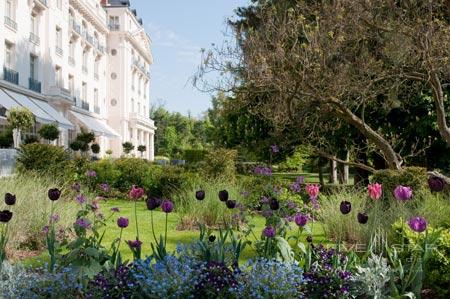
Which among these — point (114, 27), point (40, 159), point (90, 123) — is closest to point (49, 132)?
point (40, 159)

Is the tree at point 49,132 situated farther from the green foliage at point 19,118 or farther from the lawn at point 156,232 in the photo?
the lawn at point 156,232

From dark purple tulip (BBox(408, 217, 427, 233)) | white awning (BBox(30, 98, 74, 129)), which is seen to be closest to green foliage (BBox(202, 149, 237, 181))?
dark purple tulip (BBox(408, 217, 427, 233))

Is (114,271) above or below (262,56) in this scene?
below

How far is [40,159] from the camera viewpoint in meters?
13.2

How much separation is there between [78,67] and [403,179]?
34250mm

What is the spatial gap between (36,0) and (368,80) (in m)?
24.8

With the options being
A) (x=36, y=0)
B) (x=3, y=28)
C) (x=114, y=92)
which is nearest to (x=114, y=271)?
(x=3, y=28)

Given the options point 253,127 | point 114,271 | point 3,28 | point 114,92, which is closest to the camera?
point 114,271

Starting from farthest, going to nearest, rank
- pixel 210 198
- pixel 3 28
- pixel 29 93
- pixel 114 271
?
pixel 29 93 < pixel 3 28 < pixel 210 198 < pixel 114 271

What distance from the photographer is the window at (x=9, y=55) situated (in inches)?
1070

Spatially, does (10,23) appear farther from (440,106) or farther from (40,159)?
(440,106)

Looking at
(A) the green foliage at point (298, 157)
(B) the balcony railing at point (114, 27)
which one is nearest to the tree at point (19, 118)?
(A) the green foliage at point (298, 157)

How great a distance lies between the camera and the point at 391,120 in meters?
17.8

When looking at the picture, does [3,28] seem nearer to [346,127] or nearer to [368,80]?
[346,127]
